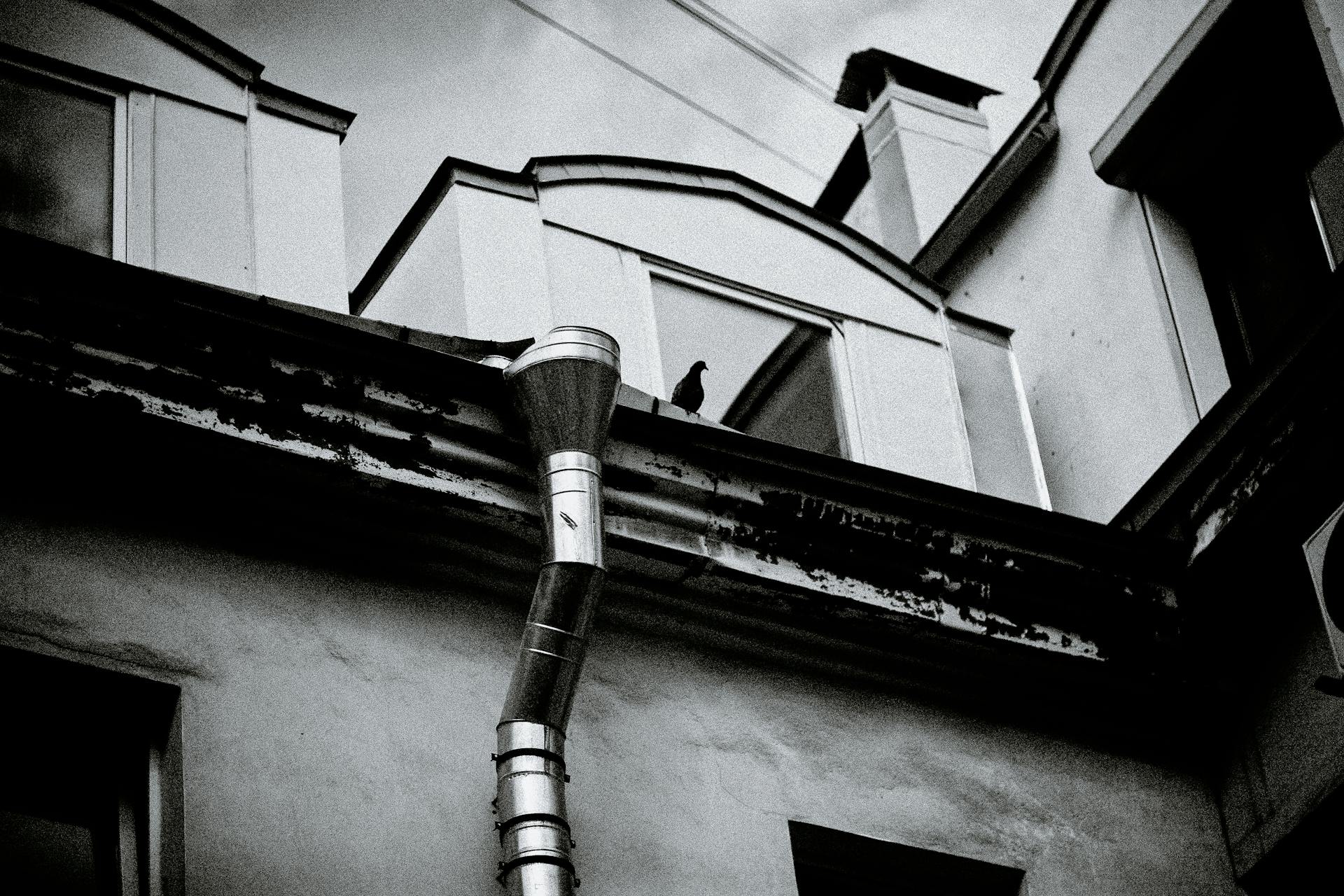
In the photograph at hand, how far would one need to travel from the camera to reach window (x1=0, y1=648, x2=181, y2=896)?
216 inches

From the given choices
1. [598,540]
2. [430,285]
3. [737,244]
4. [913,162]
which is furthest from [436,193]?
[913,162]

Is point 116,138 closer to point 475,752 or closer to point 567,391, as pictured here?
point 567,391

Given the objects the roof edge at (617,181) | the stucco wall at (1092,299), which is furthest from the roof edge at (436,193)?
the stucco wall at (1092,299)

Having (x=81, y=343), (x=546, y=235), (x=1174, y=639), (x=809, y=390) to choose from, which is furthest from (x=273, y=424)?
(x=1174, y=639)

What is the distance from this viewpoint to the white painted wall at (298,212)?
710cm

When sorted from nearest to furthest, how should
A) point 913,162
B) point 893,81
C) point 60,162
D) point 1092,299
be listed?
point 60,162
point 1092,299
point 913,162
point 893,81

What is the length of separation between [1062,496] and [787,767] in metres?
3.06

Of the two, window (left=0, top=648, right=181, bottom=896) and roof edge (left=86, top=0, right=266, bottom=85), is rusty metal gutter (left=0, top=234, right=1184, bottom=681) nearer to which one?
window (left=0, top=648, right=181, bottom=896)

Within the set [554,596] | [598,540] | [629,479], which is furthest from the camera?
[629,479]

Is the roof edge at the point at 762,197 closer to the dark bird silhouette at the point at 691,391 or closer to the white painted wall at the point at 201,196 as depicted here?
the dark bird silhouette at the point at 691,391

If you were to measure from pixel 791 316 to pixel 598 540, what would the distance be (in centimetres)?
247

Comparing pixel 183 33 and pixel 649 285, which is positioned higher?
pixel 183 33

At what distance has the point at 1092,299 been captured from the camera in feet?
30.6

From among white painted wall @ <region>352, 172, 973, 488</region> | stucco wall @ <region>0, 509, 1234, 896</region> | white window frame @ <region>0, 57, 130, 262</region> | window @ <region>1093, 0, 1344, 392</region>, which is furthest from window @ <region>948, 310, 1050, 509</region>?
white window frame @ <region>0, 57, 130, 262</region>
